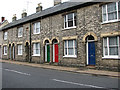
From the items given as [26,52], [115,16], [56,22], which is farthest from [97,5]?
[26,52]

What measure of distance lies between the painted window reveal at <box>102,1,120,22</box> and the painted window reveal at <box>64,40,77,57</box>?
4332 mm

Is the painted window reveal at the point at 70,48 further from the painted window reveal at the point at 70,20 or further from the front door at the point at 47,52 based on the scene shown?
the front door at the point at 47,52

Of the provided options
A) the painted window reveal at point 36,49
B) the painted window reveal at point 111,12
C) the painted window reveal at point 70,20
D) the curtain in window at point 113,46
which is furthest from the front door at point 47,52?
the curtain in window at point 113,46

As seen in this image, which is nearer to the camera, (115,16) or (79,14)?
(115,16)

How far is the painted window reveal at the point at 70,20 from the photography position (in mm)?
16312

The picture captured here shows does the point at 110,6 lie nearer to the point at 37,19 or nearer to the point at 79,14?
the point at 79,14

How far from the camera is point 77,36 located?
15.6 metres

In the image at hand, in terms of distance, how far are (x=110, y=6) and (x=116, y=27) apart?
2.10 m

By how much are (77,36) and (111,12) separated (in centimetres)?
420

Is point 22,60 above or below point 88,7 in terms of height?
below

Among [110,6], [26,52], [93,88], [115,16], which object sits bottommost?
[93,88]

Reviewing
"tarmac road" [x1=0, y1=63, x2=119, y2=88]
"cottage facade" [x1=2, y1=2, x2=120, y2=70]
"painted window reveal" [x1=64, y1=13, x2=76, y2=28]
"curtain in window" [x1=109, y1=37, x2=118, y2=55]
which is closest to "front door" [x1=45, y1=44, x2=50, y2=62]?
"cottage facade" [x1=2, y1=2, x2=120, y2=70]

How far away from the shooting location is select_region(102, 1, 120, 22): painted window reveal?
1270cm

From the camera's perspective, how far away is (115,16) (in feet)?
42.3
